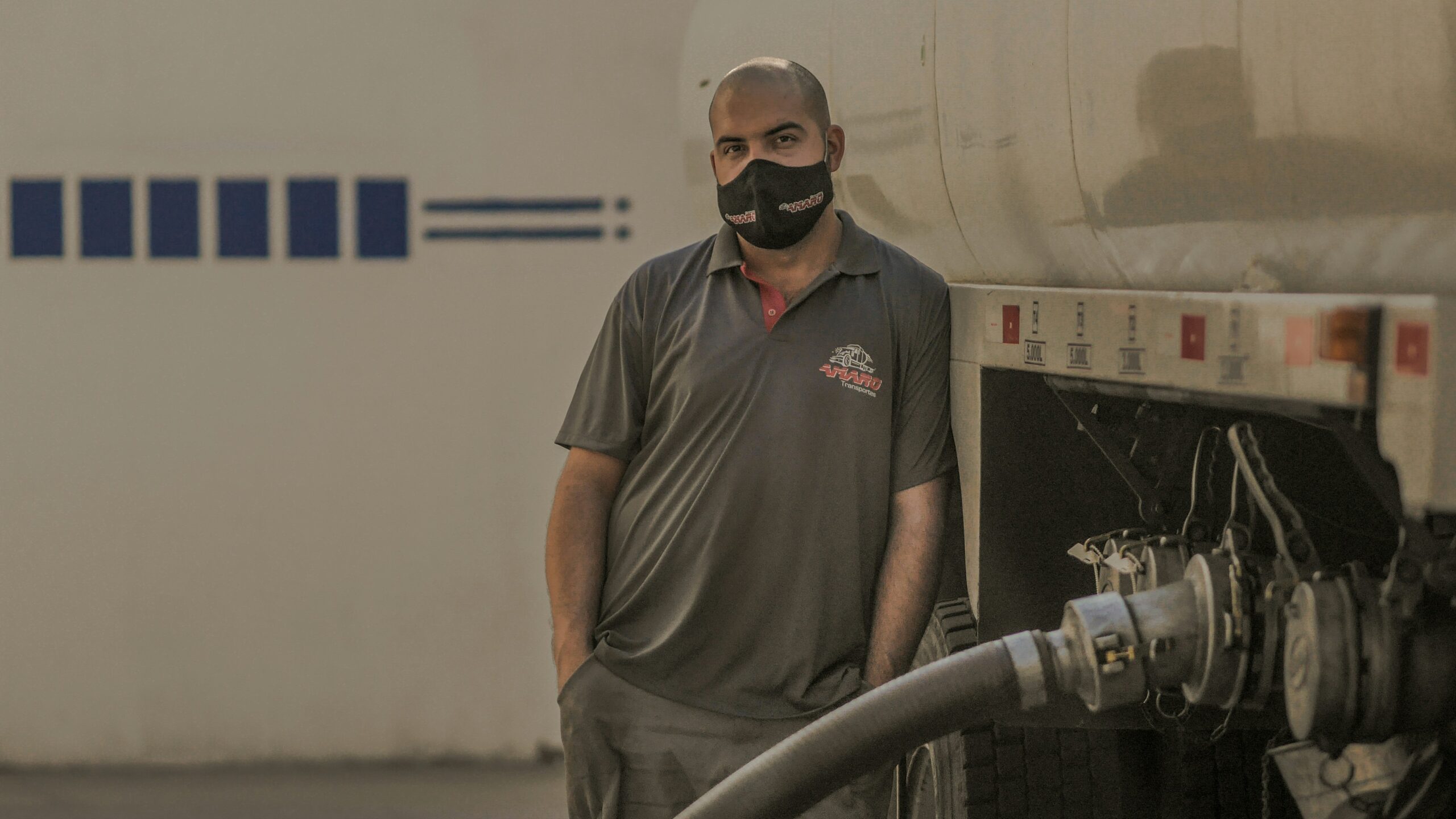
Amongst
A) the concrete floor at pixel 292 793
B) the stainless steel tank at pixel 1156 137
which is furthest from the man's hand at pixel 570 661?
the concrete floor at pixel 292 793

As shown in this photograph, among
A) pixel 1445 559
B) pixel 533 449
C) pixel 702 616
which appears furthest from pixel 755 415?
pixel 533 449

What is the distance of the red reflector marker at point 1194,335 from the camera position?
2.10m

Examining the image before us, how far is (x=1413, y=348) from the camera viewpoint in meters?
1.69

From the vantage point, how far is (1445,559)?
74.1 inches

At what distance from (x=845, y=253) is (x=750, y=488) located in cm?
41

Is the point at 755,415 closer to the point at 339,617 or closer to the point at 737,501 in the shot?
the point at 737,501

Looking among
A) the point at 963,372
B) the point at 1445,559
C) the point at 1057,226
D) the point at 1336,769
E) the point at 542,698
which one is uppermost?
the point at 1057,226

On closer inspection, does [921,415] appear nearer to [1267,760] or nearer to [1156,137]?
[1156,137]

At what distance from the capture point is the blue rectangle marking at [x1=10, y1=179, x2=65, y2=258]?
20.0 feet

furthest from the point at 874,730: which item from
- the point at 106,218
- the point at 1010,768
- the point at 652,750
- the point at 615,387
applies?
the point at 106,218

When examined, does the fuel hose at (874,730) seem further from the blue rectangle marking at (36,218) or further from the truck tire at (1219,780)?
the blue rectangle marking at (36,218)

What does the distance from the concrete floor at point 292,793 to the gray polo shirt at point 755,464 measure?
3265 mm

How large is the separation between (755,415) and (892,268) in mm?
347

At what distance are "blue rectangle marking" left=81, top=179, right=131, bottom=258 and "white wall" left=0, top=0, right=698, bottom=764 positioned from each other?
0.16 ft
